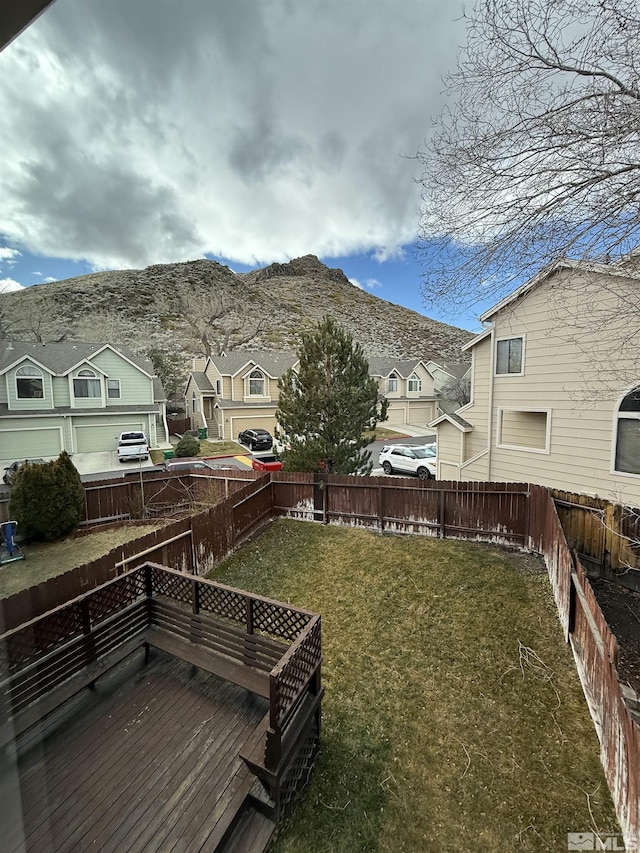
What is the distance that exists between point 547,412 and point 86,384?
14.9m

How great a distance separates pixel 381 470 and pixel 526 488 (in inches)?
403

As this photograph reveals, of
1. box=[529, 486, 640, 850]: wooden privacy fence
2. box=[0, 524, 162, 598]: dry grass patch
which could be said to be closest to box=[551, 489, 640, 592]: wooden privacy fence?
box=[529, 486, 640, 850]: wooden privacy fence

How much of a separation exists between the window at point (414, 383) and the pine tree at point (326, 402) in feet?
71.7

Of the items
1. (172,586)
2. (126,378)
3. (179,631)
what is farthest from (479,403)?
(126,378)

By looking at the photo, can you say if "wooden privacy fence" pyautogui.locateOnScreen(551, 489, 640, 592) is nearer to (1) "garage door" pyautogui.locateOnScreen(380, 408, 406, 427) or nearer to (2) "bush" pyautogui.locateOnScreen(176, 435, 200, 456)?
(2) "bush" pyautogui.locateOnScreen(176, 435, 200, 456)

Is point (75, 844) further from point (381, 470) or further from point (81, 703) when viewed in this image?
point (381, 470)

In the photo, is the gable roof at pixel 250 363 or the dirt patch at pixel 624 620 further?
the gable roof at pixel 250 363

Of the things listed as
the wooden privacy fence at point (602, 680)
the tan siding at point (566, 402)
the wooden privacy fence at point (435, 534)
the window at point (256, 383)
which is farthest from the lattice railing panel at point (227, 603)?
the window at point (256, 383)

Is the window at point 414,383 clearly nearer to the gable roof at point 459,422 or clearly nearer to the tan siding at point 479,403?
the gable roof at point 459,422

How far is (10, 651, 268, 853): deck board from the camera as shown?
2500 millimetres

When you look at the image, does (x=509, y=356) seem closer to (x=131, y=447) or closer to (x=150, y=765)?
(x=150, y=765)

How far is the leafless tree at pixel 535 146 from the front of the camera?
2.85 m

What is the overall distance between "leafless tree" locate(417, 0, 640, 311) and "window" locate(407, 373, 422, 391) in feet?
93.1

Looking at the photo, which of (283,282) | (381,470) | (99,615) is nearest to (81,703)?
(99,615)
